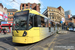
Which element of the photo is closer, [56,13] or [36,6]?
[36,6]

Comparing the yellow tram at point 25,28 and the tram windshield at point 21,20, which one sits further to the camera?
the tram windshield at point 21,20

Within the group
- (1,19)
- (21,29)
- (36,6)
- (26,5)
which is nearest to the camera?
(21,29)

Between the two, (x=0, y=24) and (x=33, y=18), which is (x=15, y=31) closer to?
(x=33, y=18)

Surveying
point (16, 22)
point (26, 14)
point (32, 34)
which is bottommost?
point (32, 34)

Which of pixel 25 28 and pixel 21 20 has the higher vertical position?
pixel 21 20

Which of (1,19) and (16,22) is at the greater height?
(1,19)

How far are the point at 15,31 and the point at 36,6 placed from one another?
2150 inches

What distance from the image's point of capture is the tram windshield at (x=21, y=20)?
629 centimetres

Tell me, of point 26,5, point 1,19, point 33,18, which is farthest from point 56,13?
point 33,18

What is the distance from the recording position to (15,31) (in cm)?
648

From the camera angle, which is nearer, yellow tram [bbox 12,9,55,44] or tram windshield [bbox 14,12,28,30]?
yellow tram [bbox 12,9,55,44]

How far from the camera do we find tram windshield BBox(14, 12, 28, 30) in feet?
20.6

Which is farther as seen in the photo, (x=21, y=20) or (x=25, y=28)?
(x=21, y=20)

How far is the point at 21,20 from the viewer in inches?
255
